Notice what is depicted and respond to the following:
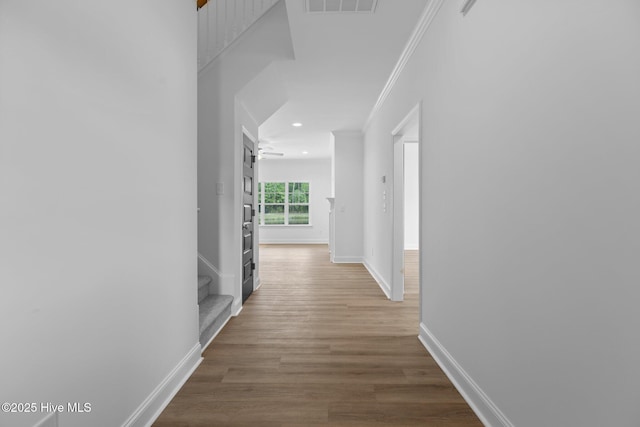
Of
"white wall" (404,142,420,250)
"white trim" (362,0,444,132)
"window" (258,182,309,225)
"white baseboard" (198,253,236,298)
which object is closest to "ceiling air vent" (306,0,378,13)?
"white trim" (362,0,444,132)

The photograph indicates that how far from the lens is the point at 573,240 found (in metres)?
1.15

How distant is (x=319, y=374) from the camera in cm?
227

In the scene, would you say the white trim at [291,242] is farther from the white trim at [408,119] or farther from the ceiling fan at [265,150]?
the white trim at [408,119]

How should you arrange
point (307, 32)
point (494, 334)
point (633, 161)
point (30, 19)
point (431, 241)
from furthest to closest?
point (307, 32), point (431, 241), point (494, 334), point (30, 19), point (633, 161)

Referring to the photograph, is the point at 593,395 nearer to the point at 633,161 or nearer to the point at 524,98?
the point at 633,161

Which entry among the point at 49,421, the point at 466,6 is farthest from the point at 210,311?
the point at 466,6

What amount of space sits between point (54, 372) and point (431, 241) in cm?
235

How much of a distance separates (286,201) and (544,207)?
9.94 meters

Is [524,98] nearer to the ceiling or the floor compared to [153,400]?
nearer to the ceiling

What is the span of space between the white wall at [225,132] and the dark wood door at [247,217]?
47cm

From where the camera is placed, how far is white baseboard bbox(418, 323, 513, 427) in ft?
5.41

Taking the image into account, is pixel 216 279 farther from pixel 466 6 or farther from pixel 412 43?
pixel 466 6

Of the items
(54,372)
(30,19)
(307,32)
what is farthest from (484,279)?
(307,32)

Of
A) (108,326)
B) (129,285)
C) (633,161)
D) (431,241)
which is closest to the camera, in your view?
(633,161)
